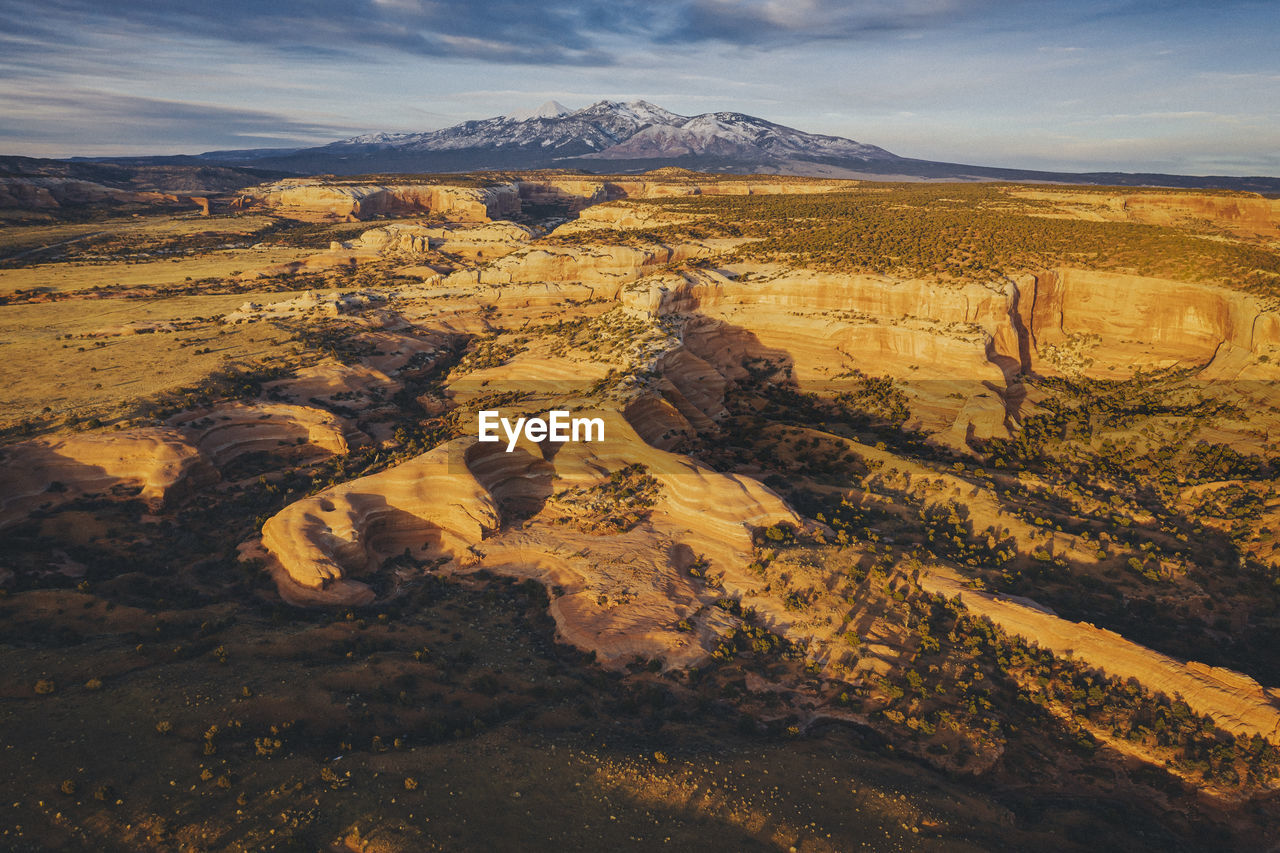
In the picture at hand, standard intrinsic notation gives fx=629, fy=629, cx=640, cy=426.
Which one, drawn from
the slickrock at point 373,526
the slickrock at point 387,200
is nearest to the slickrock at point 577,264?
the slickrock at point 373,526

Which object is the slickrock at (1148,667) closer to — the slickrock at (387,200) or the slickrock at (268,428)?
the slickrock at (268,428)

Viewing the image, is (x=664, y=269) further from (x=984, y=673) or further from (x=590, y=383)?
(x=984, y=673)

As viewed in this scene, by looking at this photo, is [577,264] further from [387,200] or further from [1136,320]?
[387,200]

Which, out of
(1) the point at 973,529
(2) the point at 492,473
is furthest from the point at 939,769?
(2) the point at 492,473

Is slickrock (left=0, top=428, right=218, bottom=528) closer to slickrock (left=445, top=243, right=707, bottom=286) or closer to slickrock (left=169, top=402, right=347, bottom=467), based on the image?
slickrock (left=169, top=402, right=347, bottom=467)

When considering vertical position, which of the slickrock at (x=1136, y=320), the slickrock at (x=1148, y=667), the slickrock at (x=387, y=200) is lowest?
the slickrock at (x=1148, y=667)

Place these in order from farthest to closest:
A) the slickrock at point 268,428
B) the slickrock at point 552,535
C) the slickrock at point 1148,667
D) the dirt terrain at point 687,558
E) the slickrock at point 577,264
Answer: the slickrock at point 577,264 → the slickrock at point 268,428 → the slickrock at point 552,535 → the slickrock at point 1148,667 → the dirt terrain at point 687,558

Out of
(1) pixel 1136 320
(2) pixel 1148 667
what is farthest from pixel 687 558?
(1) pixel 1136 320
